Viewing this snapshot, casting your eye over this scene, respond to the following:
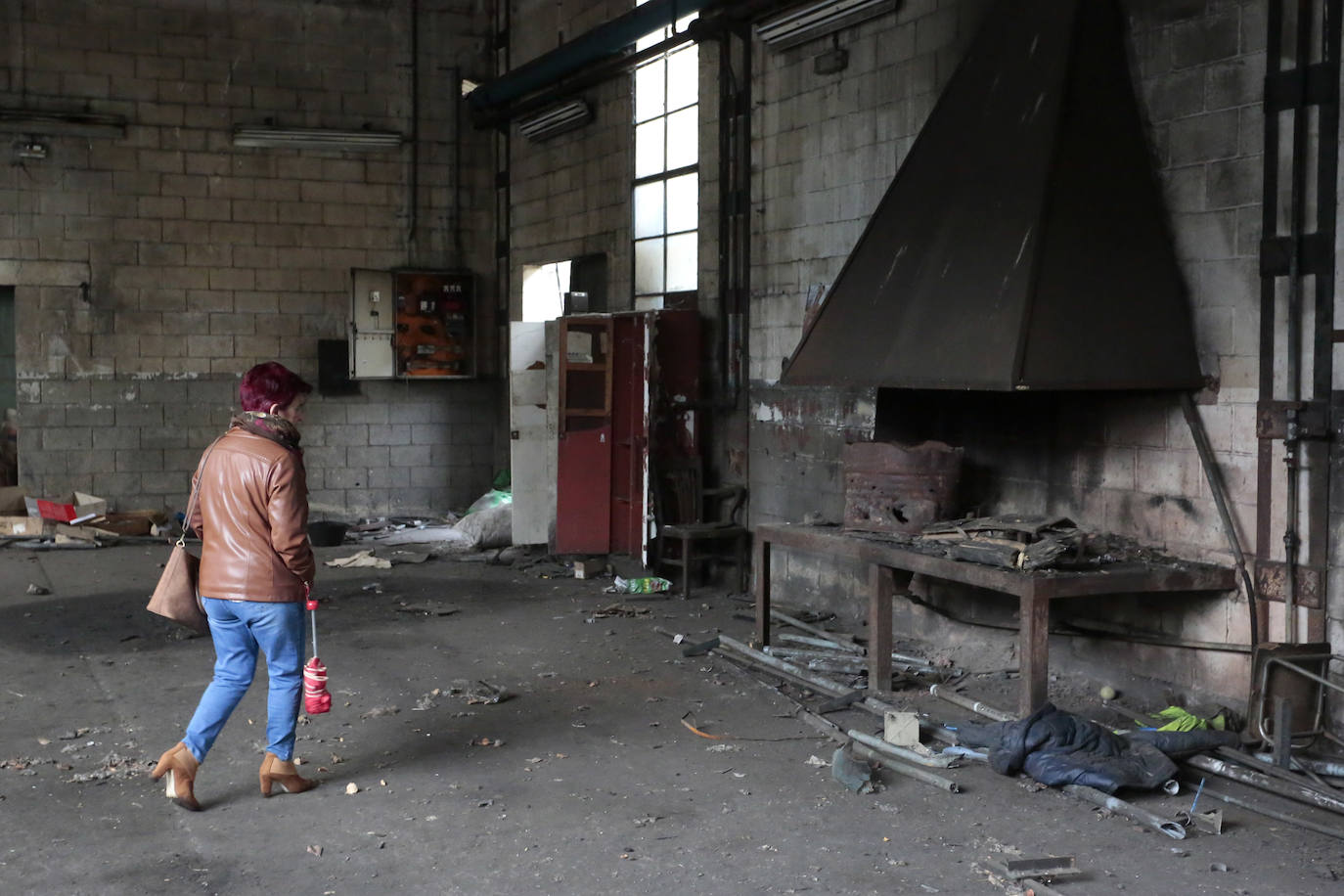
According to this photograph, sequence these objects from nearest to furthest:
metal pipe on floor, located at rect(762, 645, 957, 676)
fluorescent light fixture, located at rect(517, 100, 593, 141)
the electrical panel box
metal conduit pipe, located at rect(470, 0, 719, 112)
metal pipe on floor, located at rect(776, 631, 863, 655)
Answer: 1. metal pipe on floor, located at rect(762, 645, 957, 676)
2. metal pipe on floor, located at rect(776, 631, 863, 655)
3. metal conduit pipe, located at rect(470, 0, 719, 112)
4. fluorescent light fixture, located at rect(517, 100, 593, 141)
5. the electrical panel box


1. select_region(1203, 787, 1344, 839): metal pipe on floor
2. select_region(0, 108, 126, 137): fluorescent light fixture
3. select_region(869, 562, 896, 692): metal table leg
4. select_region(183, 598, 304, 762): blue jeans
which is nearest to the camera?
select_region(1203, 787, 1344, 839): metal pipe on floor

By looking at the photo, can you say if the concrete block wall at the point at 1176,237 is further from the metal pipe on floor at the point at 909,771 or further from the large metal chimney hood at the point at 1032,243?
the metal pipe on floor at the point at 909,771

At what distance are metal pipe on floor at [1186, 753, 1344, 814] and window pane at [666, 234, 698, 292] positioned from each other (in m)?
5.02

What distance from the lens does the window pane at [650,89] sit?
356 inches

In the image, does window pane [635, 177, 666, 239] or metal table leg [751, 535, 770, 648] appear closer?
metal table leg [751, 535, 770, 648]

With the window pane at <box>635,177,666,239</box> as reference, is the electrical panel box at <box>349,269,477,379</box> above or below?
below

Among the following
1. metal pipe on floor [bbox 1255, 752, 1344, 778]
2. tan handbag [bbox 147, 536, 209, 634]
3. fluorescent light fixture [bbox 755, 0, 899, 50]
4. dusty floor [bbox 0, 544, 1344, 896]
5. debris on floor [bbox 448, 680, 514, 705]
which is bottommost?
dusty floor [bbox 0, 544, 1344, 896]

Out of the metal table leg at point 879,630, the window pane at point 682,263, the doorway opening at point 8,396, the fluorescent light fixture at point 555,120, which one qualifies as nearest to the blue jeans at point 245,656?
the metal table leg at point 879,630

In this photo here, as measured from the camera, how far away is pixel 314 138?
11.3 meters

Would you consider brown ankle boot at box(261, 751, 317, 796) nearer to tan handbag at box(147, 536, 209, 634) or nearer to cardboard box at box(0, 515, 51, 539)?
tan handbag at box(147, 536, 209, 634)

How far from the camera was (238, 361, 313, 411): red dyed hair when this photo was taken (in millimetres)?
4152

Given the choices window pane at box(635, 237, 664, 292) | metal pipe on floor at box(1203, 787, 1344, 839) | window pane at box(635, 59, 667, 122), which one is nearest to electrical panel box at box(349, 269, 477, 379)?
window pane at box(635, 237, 664, 292)

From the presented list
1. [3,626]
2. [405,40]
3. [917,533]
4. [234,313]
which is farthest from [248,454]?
[405,40]

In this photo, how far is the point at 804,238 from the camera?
7504 millimetres
